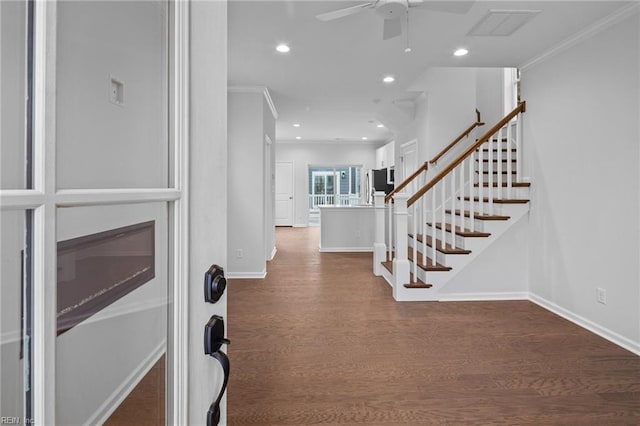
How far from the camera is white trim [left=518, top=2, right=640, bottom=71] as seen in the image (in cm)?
262

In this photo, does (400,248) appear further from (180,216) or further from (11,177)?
(11,177)

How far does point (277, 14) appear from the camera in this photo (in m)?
2.74

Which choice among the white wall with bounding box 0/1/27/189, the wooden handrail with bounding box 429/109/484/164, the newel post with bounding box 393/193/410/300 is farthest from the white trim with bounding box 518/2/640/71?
the white wall with bounding box 0/1/27/189

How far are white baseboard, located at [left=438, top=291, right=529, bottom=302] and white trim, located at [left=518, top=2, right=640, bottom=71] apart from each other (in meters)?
2.49

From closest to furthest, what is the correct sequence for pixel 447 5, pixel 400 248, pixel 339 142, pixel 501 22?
pixel 447 5
pixel 501 22
pixel 400 248
pixel 339 142

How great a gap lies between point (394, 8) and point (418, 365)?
8.00ft

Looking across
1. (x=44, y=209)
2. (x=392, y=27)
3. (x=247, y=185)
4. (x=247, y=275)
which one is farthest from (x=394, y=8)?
(x=247, y=275)

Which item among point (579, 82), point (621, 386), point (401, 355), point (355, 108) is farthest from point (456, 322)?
point (355, 108)

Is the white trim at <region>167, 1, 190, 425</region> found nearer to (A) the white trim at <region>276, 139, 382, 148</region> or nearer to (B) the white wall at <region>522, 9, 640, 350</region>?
(B) the white wall at <region>522, 9, 640, 350</region>

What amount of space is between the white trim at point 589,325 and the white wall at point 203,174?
324 cm

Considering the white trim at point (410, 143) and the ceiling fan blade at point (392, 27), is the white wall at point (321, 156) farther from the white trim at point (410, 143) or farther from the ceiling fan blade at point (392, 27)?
the ceiling fan blade at point (392, 27)

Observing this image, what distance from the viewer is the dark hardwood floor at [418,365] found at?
5.98 feet

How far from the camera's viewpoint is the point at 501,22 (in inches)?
113

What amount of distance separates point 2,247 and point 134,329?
0.29m
